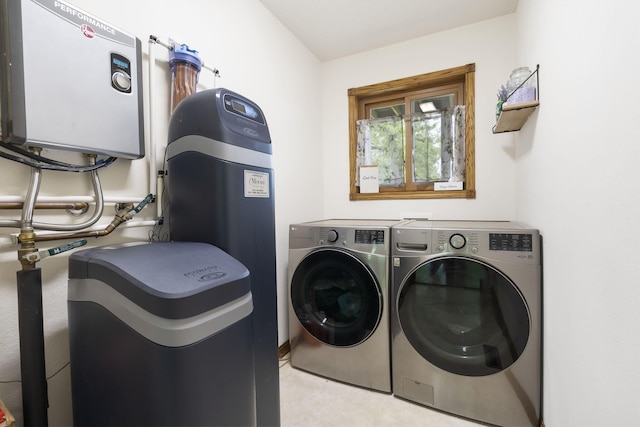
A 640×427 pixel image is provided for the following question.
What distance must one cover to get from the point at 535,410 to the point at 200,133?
1853mm

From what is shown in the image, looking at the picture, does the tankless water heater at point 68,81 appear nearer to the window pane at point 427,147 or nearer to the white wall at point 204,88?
the white wall at point 204,88

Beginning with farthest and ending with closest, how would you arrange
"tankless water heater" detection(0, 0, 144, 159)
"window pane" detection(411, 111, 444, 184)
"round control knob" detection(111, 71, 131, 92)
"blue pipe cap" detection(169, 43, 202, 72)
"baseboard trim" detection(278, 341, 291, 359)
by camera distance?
1. "window pane" detection(411, 111, 444, 184)
2. "baseboard trim" detection(278, 341, 291, 359)
3. "blue pipe cap" detection(169, 43, 202, 72)
4. "round control knob" detection(111, 71, 131, 92)
5. "tankless water heater" detection(0, 0, 144, 159)

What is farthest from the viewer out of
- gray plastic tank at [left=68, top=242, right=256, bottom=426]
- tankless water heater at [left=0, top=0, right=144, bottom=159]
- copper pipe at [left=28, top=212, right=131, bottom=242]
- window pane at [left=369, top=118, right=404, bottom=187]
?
window pane at [left=369, top=118, right=404, bottom=187]

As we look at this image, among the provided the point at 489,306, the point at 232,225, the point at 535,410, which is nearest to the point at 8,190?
the point at 232,225

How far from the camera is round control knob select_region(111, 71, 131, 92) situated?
2.97 feet

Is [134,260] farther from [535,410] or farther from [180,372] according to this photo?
[535,410]

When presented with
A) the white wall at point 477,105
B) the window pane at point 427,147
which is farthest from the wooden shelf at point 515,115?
the window pane at point 427,147

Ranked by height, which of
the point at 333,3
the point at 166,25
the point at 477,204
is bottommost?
the point at 477,204

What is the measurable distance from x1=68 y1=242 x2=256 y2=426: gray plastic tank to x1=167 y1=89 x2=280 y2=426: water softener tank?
21 centimetres

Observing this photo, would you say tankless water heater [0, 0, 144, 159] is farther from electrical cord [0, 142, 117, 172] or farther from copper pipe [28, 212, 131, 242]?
copper pipe [28, 212, 131, 242]

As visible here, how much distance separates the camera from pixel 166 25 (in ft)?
3.82

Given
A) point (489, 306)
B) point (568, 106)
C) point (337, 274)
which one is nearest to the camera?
point (568, 106)

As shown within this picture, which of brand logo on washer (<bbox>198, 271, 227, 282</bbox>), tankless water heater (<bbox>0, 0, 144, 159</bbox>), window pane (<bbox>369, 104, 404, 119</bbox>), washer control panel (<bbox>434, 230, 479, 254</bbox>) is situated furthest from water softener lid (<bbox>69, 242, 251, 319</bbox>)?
window pane (<bbox>369, 104, 404, 119</bbox>)

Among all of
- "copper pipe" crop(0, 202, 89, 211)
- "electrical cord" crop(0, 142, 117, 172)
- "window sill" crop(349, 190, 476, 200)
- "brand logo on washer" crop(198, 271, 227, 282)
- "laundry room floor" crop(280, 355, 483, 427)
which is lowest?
"laundry room floor" crop(280, 355, 483, 427)
